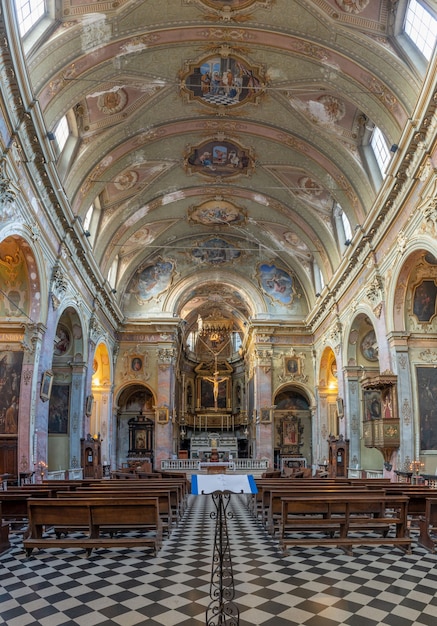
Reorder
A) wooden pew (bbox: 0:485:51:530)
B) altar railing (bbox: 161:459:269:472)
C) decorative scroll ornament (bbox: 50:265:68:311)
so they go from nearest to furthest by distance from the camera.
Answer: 1. wooden pew (bbox: 0:485:51:530)
2. decorative scroll ornament (bbox: 50:265:68:311)
3. altar railing (bbox: 161:459:269:472)

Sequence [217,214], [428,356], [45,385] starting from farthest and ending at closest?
[217,214] < [428,356] < [45,385]

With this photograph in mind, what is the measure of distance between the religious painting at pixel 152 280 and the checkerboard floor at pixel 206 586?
74.6 ft

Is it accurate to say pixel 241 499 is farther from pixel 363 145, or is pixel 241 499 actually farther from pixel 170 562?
pixel 363 145

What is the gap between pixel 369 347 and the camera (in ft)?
69.8

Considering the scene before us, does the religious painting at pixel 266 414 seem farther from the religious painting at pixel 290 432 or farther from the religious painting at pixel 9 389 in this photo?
the religious painting at pixel 9 389

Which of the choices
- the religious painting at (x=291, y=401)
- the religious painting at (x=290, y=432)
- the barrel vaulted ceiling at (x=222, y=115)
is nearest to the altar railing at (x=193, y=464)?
the religious painting at (x=290, y=432)

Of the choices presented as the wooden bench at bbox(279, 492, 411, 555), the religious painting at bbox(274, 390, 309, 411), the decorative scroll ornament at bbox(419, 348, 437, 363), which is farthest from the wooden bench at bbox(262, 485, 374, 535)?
the religious painting at bbox(274, 390, 309, 411)

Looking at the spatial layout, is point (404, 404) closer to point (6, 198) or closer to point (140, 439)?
point (6, 198)

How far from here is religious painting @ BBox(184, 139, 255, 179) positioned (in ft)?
68.3

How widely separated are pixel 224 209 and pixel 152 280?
699 centimetres

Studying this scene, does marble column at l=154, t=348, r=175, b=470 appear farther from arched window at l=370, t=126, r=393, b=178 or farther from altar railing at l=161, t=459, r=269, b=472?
arched window at l=370, t=126, r=393, b=178

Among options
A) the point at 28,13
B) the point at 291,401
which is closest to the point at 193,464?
the point at 291,401

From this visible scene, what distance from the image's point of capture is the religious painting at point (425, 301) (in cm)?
1573

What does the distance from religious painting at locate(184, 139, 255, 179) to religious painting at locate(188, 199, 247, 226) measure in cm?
289
